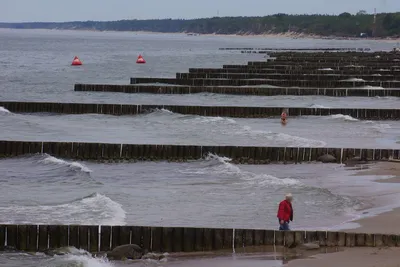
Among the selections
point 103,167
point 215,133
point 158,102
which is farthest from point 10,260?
point 158,102

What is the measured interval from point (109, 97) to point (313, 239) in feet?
142

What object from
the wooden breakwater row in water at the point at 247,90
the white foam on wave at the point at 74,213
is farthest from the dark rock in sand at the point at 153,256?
the wooden breakwater row in water at the point at 247,90

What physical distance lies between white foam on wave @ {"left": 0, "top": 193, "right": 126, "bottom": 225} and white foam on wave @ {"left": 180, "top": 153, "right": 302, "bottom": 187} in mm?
4936

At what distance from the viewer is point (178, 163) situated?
33.0m

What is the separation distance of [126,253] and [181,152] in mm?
14649

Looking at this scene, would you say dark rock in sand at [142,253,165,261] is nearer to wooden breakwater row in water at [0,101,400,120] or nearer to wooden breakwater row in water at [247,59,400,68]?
wooden breakwater row in water at [0,101,400,120]

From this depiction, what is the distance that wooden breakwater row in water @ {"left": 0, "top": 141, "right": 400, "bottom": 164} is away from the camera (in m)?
32.8

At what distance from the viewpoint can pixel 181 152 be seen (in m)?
→ 33.8

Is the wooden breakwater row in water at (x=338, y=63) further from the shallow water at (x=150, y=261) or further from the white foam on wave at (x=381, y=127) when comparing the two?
the shallow water at (x=150, y=261)

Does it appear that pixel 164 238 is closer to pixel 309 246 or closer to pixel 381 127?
pixel 309 246

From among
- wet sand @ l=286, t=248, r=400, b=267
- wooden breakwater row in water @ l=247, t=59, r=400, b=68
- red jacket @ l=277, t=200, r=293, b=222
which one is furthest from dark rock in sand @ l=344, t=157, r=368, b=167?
wooden breakwater row in water @ l=247, t=59, r=400, b=68

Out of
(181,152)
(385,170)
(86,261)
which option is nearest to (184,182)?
(181,152)

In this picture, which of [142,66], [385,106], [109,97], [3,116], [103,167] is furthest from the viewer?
[142,66]

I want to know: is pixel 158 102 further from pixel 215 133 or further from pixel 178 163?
pixel 178 163
